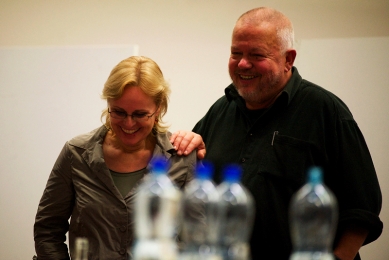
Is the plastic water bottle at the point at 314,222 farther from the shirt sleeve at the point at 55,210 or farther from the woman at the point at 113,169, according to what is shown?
the shirt sleeve at the point at 55,210

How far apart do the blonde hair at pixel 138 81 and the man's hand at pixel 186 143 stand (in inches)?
5.1

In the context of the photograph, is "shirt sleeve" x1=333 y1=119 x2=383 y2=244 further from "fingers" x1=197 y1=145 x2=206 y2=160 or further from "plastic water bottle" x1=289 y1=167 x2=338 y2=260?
"plastic water bottle" x1=289 y1=167 x2=338 y2=260

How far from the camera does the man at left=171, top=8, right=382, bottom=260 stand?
7.02 feet

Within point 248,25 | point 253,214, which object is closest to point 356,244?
point 253,214

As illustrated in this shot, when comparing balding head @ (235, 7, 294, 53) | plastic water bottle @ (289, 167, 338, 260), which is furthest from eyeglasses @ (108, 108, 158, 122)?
plastic water bottle @ (289, 167, 338, 260)

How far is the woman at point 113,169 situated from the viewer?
6.76 feet

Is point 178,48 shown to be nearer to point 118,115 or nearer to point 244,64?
point 244,64

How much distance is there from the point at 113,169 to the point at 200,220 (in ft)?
→ 2.19

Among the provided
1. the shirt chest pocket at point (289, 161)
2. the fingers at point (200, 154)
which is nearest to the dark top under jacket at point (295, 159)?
the shirt chest pocket at point (289, 161)

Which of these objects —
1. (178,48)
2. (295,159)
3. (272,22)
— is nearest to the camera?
(295,159)

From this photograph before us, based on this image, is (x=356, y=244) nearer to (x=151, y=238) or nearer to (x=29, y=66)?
(x=151, y=238)

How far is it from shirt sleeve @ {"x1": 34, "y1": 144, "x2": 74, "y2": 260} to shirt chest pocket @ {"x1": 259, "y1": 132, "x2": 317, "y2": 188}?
76 cm

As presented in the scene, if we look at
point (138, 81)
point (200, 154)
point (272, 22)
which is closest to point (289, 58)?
point (272, 22)

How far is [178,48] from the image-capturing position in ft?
13.4
